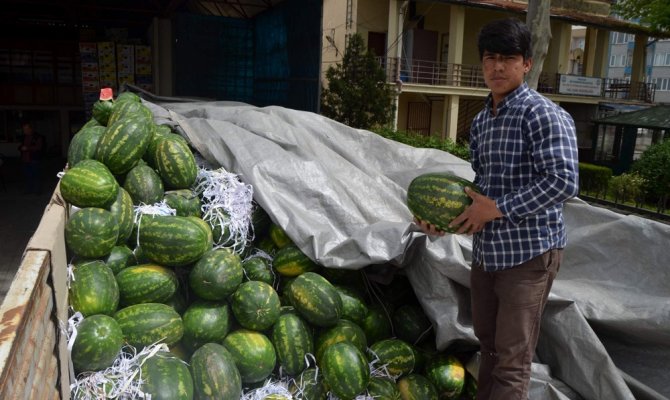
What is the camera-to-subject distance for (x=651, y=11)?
16.5m

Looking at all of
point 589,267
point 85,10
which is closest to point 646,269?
point 589,267

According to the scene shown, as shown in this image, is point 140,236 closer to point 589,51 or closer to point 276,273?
point 276,273

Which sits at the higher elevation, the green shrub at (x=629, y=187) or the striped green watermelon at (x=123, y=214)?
the striped green watermelon at (x=123, y=214)

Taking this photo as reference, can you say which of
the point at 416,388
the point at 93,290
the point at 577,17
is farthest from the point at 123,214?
the point at 577,17

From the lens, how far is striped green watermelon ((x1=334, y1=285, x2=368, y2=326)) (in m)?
3.39

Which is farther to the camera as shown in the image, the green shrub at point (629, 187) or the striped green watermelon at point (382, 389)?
the green shrub at point (629, 187)

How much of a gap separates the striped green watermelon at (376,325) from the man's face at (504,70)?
1660 mm

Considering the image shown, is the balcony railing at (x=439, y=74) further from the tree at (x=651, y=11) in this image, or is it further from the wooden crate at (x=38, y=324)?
the wooden crate at (x=38, y=324)

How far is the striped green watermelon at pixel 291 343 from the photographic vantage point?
3.07m

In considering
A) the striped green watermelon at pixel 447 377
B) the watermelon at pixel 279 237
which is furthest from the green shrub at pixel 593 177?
the watermelon at pixel 279 237

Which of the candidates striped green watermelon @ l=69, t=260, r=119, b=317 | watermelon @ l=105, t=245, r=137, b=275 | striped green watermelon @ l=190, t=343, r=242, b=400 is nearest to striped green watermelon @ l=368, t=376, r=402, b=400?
striped green watermelon @ l=190, t=343, r=242, b=400

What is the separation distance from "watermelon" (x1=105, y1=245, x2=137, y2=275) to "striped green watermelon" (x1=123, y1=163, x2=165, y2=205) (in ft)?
1.21

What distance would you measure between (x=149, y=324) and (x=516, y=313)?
1.82 m

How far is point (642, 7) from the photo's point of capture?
1806 centimetres
